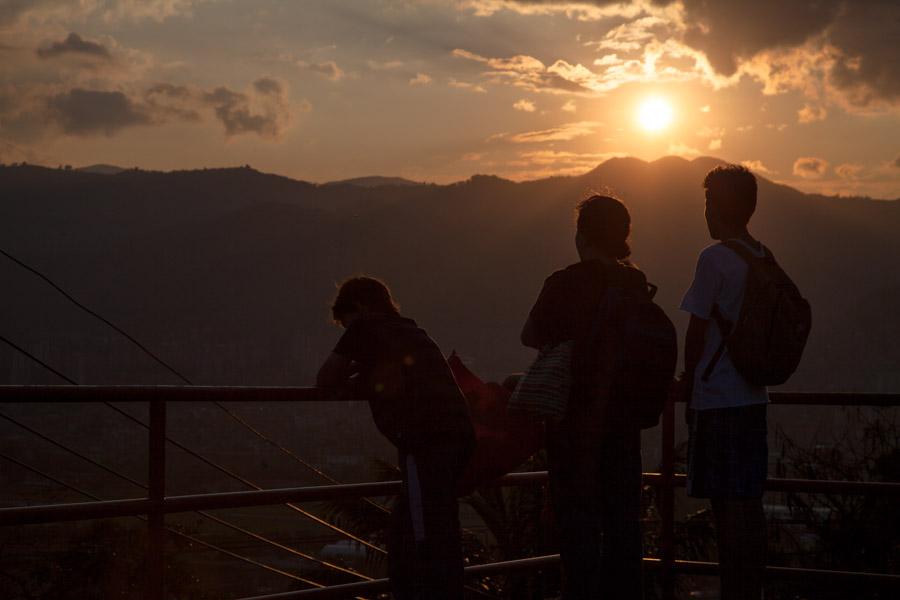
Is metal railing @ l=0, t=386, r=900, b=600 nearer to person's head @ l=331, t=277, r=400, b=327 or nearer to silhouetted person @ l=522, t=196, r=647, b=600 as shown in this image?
person's head @ l=331, t=277, r=400, b=327

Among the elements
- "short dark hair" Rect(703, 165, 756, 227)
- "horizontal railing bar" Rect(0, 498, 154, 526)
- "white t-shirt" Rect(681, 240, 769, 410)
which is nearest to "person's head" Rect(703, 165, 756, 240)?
"short dark hair" Rect(703, 165, 756, 227)

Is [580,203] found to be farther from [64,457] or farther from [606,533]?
[64,457]

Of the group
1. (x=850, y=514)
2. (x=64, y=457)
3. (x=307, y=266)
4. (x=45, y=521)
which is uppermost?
(x=307, y=266)

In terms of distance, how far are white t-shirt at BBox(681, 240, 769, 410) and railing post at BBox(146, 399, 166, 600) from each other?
1.76 m

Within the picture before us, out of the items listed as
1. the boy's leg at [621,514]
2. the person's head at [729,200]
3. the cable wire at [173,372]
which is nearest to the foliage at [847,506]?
the cable wire at [173,372]

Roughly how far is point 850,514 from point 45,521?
9671 millimetres

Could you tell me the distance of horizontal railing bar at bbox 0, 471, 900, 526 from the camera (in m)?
3.07

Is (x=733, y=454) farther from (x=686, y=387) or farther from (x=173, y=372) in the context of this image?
(x=173, y=372)

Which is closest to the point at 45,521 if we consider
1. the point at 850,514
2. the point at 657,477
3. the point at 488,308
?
the point at 657,477

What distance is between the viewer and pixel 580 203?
3.64m

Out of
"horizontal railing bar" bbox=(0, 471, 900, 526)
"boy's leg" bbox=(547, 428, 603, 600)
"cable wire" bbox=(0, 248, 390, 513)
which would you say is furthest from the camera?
"cable wire" bbox=(0, 248, 390, 513)

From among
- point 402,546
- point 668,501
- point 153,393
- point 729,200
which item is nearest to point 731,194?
point 729,200

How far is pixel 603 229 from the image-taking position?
3.55m

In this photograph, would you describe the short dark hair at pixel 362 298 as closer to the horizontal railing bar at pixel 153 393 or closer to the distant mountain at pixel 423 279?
the horizontal railing bar at pixel 153 393
